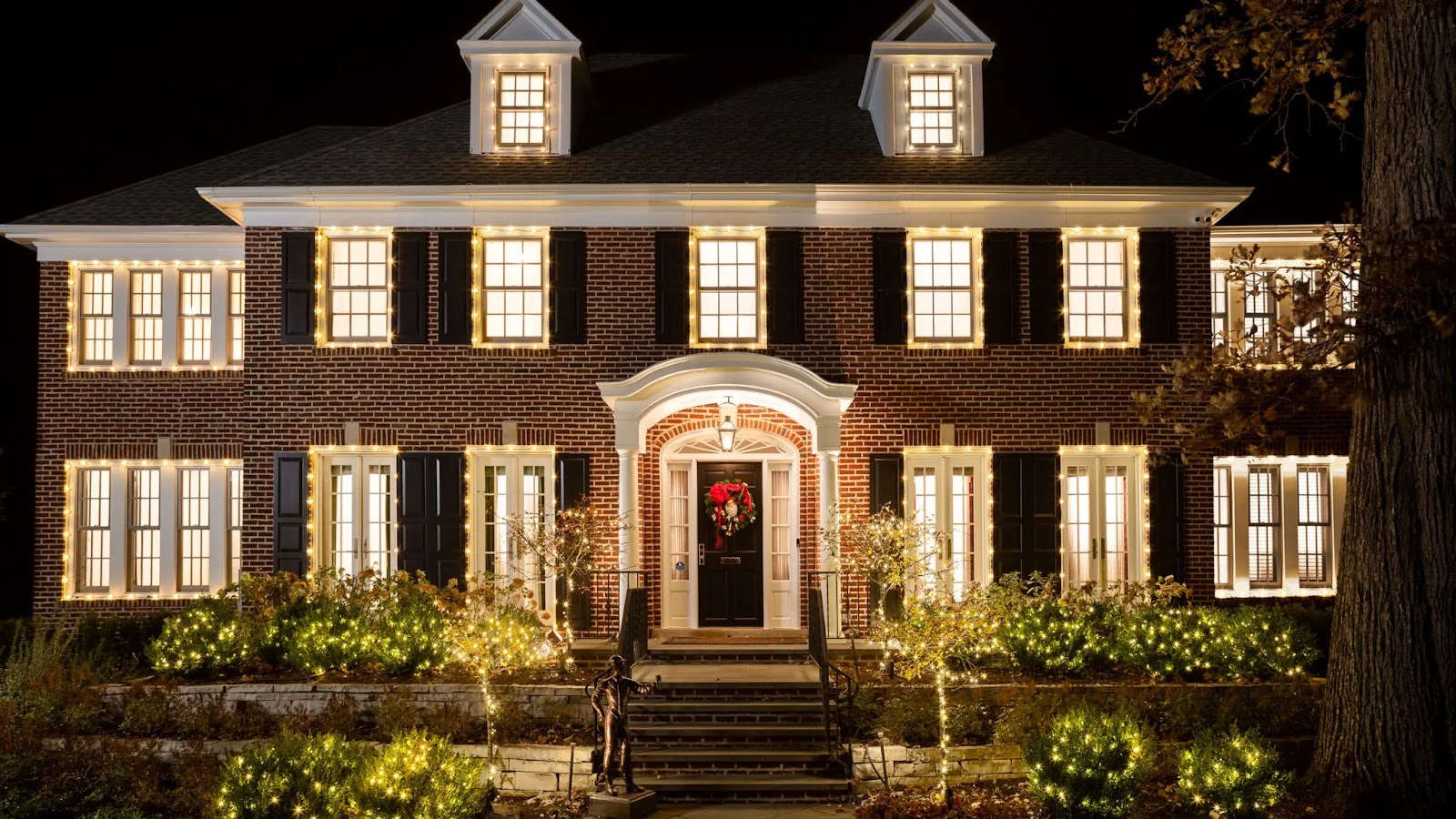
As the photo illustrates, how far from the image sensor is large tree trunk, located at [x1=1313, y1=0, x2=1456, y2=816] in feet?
29.5

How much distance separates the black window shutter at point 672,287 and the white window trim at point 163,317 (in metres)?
6.50

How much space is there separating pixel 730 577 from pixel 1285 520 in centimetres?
830

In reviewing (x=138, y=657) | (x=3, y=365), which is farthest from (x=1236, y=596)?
(x=3, y=365)

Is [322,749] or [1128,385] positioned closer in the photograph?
[322,749]

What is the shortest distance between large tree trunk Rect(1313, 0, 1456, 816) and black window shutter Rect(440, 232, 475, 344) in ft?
34.1

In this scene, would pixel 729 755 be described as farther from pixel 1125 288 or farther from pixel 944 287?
pixel 1125 288

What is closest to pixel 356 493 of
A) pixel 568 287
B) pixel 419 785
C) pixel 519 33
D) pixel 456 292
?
pixel 456 292

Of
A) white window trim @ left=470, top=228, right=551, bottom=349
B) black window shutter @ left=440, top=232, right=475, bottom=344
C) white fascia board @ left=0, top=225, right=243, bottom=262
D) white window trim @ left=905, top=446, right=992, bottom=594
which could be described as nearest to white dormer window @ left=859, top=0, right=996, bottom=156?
white window trim @ left=905, top=446, right=992, bottom=594

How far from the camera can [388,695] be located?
456 inches

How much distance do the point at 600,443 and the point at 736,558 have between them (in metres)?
2.41

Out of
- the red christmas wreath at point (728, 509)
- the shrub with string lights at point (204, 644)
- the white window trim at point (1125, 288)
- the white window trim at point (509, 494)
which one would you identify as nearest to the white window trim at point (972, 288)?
the white window trim at point (1125, 288)

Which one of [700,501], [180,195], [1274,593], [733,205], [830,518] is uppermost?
[180,195]

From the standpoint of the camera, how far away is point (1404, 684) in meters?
9.08

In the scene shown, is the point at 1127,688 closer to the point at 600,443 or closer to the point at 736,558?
the point at 736,558
